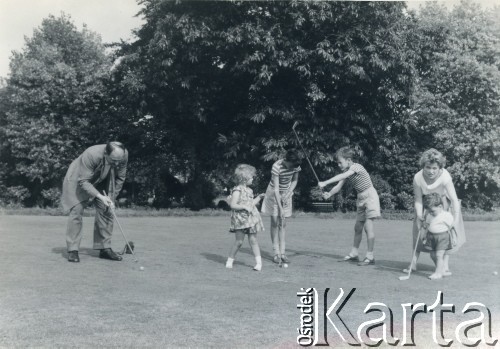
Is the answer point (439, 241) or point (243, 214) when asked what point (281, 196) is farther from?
point (439, 241)

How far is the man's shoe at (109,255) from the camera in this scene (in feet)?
31.5

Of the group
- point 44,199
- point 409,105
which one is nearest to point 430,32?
point 409,105

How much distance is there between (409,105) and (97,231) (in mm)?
22239

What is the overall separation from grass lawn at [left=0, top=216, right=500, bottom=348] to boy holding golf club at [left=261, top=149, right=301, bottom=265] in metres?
0.35

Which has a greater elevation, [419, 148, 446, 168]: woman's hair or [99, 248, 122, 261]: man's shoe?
[419, 148, 446, 168]: woman's hair

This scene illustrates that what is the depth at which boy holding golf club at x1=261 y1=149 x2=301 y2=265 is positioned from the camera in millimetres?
9625

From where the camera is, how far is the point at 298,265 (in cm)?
947

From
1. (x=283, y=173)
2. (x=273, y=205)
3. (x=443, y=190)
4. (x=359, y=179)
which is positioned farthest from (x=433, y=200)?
(x=273, y=205)

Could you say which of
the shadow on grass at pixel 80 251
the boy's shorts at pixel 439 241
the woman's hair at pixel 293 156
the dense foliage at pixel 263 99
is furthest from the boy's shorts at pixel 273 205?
the dense foliage at pixel 263 99

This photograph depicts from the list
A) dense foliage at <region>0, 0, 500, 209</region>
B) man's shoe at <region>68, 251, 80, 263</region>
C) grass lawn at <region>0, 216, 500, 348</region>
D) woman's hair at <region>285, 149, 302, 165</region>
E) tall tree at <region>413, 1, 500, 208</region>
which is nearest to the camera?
grass lawn at <region>0, 216, 500, 348</region>

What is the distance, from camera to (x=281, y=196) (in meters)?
9.81

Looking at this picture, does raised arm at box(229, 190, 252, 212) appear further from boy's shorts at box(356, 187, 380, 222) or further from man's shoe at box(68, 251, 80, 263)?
man's shoe at box(68, 251, 80, 263)

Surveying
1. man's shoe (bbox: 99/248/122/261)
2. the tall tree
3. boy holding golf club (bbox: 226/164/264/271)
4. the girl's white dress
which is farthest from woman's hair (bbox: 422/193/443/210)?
the tall tree

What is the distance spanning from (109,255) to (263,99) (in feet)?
59.5
